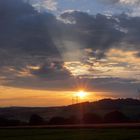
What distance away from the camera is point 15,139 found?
144 feet

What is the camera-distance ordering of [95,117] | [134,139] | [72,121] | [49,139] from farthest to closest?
[95,117]
[72,121]
[49,139]
[134,139]

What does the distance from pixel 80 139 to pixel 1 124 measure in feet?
154

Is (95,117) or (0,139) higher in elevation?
(95,117)

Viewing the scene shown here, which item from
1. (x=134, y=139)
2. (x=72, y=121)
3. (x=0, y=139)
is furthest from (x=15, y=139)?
(x=72, y=121)

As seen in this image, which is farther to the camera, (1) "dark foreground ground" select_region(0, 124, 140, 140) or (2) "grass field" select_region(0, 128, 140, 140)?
(1) "dark foreground ground" select_region(0, 124, 140, 140)

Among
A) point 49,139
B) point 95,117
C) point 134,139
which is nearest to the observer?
point 134,139

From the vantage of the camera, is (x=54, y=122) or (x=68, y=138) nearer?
(x=68, y=138)

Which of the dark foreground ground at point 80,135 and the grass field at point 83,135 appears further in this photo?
the dark foreground ground at point 80,135

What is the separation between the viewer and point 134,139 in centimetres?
3934

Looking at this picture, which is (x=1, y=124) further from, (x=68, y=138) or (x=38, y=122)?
(x=68, y=138)

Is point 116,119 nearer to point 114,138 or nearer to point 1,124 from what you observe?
point 1,124

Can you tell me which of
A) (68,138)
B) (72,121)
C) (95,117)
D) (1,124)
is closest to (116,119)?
(95,117)

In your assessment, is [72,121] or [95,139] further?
[72,121]

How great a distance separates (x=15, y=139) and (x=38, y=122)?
4333 cm
